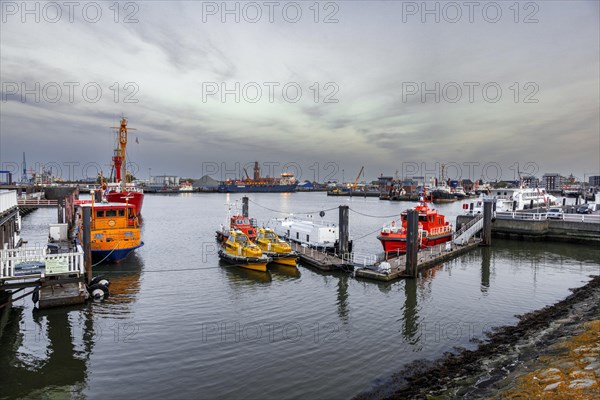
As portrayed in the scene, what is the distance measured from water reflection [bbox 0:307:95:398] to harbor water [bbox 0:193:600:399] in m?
0.04

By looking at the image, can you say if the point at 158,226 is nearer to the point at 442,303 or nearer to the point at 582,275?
the point at 442,303

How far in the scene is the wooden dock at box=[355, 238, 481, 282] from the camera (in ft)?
77.7

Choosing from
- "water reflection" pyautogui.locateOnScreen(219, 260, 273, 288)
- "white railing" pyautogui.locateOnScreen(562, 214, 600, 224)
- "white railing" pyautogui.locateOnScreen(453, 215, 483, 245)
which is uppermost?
"white railing" pyautogui.locateOnScreen(562, 214, 600, 224)

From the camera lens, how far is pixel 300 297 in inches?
826

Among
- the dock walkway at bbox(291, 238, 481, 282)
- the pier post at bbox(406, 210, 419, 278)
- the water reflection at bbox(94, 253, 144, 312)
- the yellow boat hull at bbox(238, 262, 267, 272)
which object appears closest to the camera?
the water reflection at bbox(94, 253, 144, 312)

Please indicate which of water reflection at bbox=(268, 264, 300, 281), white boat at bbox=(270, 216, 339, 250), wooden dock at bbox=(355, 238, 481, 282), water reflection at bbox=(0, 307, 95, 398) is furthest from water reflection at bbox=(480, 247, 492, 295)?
water reflection at bbox=(0, 307, 95, 398)

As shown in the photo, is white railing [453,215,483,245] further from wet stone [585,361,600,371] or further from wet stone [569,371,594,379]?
wet stone [569,371,594,379]

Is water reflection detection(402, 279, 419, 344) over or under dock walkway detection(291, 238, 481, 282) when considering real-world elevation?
under

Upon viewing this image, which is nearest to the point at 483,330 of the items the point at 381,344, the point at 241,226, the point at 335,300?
the point at 381,344

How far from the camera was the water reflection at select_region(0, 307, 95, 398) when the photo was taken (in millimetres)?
11719

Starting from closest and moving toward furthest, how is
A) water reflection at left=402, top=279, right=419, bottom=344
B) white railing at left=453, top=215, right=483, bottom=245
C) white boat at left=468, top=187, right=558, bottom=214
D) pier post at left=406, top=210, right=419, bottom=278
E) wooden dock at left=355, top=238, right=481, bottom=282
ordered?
water reflection at left=402, top=279, right=419, bottom=344 → wooden dock at left=355, top=238, right=481, bottom=282 → pier post at left=406, top=210, right=419, bottom=278 → white railing at left=453, top=215, right=483, bottom=245 → white boat at left=468, top=187, right=558, bottom=214

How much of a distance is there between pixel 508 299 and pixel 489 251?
50.5 feet

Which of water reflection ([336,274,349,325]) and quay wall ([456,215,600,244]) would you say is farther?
quay wall ([456,215,600,244])

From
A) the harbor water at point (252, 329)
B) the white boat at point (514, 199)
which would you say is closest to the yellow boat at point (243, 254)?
the harbor water at point (252, 329)
